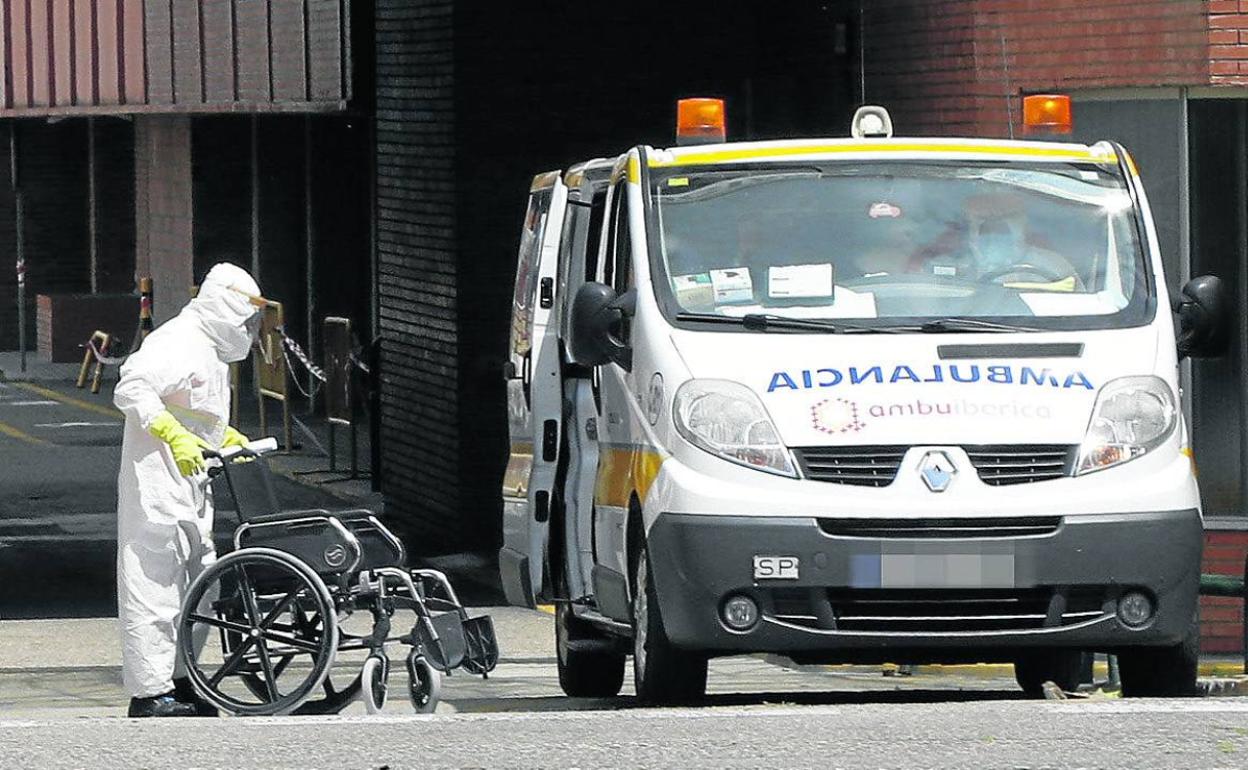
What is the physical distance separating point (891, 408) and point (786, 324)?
0.50 m

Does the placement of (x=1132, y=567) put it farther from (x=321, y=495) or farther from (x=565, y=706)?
(x=321, y=495)

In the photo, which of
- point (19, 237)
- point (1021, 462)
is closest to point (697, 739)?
point (1021, 462)

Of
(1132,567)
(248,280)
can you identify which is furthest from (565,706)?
(1132,567)

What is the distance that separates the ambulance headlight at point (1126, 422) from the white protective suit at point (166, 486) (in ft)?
10.4

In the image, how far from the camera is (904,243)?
886 centimetres

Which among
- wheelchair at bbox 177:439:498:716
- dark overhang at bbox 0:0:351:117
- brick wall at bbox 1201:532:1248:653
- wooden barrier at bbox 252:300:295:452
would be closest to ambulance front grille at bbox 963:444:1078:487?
wheelchair at bbox 177:439:498:716

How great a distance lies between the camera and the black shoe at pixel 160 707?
9.57 meters

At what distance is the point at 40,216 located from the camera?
3728 cm

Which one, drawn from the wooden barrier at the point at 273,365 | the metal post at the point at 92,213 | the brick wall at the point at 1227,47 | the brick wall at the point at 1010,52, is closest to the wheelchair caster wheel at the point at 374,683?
the brick wall at the point at 1010,52

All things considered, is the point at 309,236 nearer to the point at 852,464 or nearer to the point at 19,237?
the point at 19,237

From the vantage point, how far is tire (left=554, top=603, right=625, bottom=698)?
10.5m

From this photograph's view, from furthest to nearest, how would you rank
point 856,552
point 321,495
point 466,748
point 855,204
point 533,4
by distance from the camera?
point 321,495 → point 533,4 → point 855,204 → point 856,552 → point 466,748

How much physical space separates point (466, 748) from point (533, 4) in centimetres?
935

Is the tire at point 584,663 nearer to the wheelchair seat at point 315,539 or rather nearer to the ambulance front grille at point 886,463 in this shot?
the wheelchair seat at point 315,539
